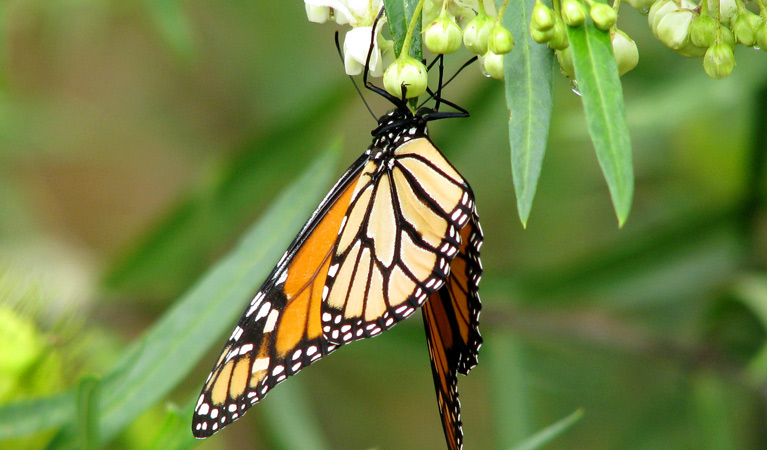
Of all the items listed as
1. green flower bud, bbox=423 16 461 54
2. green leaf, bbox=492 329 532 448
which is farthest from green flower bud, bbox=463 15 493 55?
green leaf, bbox=492 329 532 448

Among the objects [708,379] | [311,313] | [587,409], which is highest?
[311,313]

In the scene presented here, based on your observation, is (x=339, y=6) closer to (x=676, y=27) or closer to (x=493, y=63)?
(x=493, y=63)

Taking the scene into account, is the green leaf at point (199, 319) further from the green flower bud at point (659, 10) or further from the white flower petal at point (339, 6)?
the green flower bud at point (659, 10)

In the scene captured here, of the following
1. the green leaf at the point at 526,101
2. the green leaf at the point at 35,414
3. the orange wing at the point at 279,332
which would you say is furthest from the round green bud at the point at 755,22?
the green leaf at the point at 35,414

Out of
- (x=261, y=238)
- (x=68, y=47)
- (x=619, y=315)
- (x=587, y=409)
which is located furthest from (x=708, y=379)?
(x=68, y=47)

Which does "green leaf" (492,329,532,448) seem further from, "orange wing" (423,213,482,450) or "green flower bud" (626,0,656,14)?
"green flower bud" (626,0,656,14)

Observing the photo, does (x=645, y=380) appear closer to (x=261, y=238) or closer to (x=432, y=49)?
(x=261, y=238)

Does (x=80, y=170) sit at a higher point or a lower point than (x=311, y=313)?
lower

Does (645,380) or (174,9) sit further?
(645,380)
